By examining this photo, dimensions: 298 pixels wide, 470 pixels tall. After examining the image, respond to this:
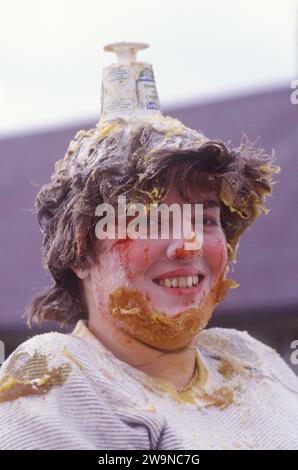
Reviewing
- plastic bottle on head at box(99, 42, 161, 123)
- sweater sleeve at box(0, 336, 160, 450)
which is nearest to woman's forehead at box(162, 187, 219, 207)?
plastic bottle on head at box(99, 42, 161, 123)

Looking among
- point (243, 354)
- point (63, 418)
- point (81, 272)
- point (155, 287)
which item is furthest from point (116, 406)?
point (243, 354)

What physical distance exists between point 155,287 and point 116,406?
1.28 feet

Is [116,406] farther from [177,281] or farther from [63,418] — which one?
[177,281]

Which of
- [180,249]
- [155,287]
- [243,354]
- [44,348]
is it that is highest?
[180,249]

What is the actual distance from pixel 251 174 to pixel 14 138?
5402 mm

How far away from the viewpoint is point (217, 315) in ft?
24.8

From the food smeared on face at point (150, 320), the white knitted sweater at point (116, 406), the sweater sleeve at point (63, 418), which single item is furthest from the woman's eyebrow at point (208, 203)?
the sweater sleeve at point (63, 418)

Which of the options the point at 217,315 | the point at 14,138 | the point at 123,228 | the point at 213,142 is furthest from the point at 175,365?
the point at 14,138

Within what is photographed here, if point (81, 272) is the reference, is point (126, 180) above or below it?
above

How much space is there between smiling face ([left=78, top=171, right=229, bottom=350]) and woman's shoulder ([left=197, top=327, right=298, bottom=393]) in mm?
354

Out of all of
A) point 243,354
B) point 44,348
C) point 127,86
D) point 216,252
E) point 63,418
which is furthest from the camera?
point 243,354

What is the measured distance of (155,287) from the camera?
313cm

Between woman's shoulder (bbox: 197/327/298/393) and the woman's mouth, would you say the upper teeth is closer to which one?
the woman's mouth

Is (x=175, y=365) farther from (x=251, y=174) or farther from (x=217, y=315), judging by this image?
(x=217, y=315)
